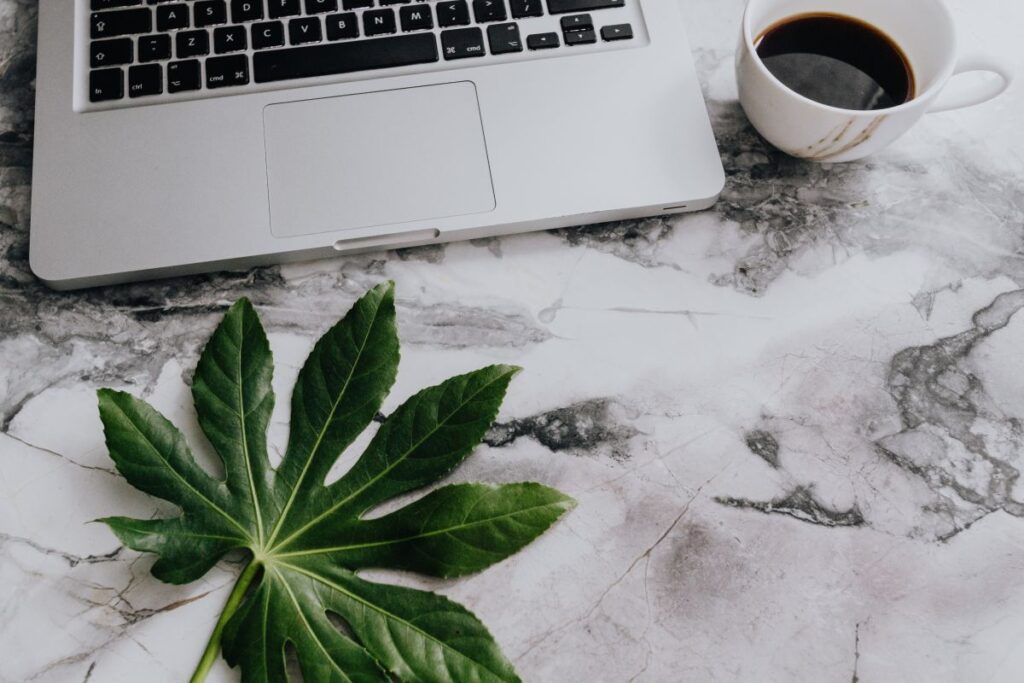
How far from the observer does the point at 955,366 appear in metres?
0.55

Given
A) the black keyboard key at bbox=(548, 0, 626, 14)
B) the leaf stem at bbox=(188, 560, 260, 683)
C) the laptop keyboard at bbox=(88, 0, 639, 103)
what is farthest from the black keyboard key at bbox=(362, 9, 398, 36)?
the leaf stem at bbox=(188, 560, 260, 683)

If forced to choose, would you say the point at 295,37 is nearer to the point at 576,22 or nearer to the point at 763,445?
the point at 576,22

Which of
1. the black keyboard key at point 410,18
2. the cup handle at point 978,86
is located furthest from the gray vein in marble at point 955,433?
the black keyboard key at point 410,18

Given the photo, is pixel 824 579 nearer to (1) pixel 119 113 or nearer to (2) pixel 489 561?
(2) pixel 489 561

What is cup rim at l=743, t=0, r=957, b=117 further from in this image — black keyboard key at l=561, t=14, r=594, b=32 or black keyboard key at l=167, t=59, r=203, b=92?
black keyboard key at l=167, t=59, r=203, b=92

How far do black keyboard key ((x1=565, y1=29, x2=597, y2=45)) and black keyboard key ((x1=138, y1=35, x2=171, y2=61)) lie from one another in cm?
26

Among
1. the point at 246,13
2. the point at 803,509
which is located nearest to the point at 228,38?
the point at 246,13

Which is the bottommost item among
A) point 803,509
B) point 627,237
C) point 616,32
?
point 803,509

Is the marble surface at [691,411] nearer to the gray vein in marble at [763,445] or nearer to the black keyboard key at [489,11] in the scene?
the gray vein in marble at [763,445]

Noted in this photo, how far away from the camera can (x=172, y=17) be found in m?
0.56

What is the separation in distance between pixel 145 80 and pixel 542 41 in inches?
10.3

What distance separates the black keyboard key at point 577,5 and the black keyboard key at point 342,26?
0.13 m

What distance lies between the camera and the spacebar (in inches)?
22.1

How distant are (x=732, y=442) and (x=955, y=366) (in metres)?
0.16
